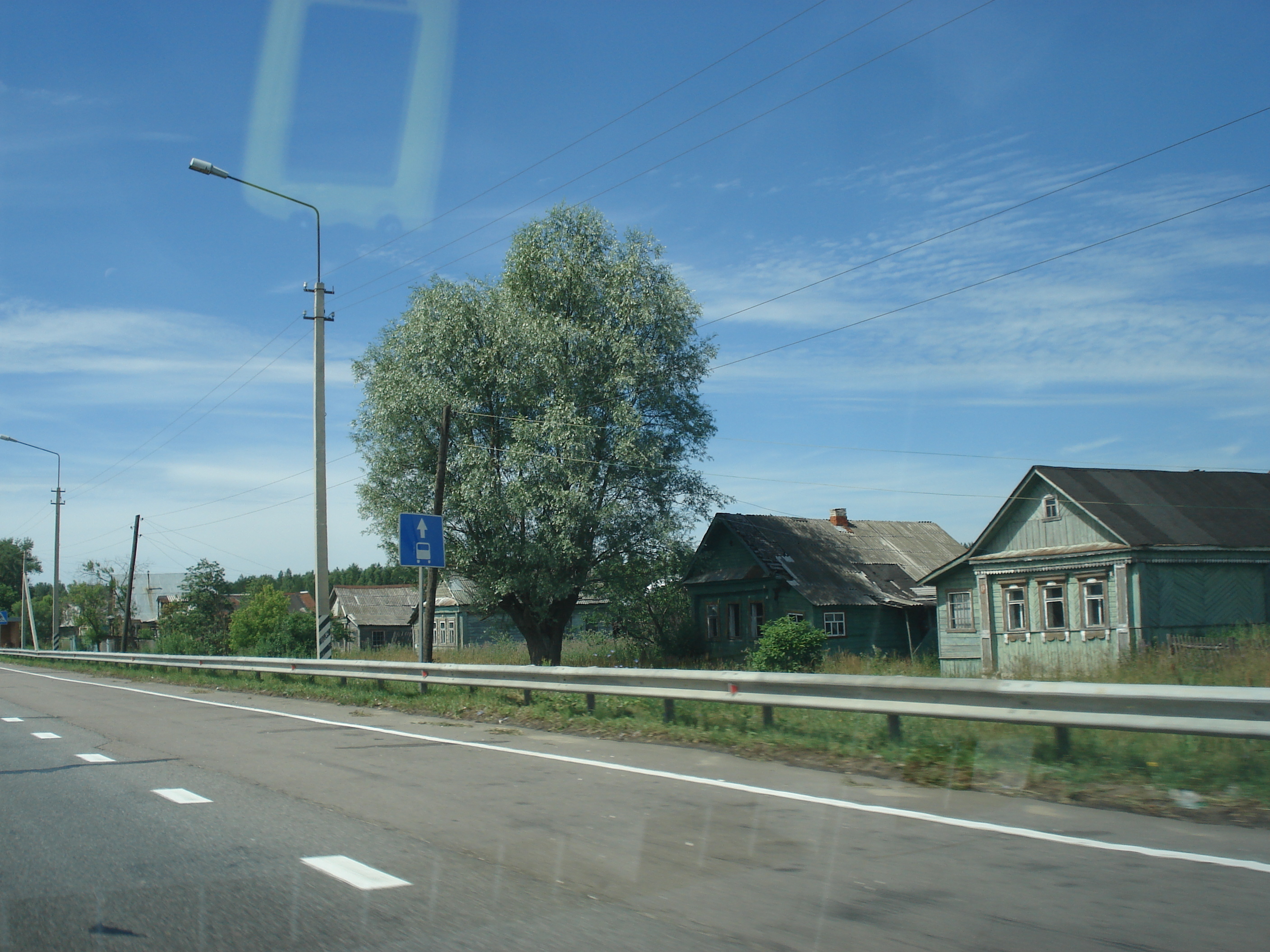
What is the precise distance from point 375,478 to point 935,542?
26.5 meters

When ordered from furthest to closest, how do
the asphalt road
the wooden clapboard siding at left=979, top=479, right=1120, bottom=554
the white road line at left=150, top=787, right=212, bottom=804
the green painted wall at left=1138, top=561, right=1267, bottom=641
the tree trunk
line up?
the tree trunk
the wooden clapboard siding at left=979, top=479, right=1120, bottom=554
the green painted wall at left=1138, top=561, right=1267, bottom=641
the white road line at left=150, top=787, right=212, bottom=804
the asphalt road

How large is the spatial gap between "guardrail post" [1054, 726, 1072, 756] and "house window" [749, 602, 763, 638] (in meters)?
31.3

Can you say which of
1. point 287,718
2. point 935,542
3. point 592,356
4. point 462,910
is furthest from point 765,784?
point 935,542

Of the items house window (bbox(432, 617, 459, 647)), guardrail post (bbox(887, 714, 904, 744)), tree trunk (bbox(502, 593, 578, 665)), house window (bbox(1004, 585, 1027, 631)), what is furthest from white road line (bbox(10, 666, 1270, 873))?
house window (bbox(432, 617, 459, 647))

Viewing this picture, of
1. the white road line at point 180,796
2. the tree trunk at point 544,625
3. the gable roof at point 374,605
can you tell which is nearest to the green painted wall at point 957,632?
the tree trunk at point 544,625

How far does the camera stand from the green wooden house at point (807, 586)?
38719 mm

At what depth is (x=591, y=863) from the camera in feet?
19.3

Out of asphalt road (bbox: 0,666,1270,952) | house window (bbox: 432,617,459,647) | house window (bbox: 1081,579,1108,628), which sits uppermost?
house window (bbox: 1081,579,1108,628)

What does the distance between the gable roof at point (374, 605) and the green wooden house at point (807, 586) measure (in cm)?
3931

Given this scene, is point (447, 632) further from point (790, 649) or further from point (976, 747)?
point (976, 747)

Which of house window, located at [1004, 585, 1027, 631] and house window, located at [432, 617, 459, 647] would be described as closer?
house window, located at [1004, 585, 1027, 631]

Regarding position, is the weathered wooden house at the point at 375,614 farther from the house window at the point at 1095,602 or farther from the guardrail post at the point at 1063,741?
the guardrail post at the point at 1063,741

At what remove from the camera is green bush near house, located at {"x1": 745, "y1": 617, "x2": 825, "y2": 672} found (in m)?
30.6

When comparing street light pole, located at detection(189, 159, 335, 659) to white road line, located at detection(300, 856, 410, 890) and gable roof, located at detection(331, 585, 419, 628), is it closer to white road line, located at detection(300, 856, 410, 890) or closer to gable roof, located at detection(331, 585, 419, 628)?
white road line, located at detection(300, 856, 410, 890)
